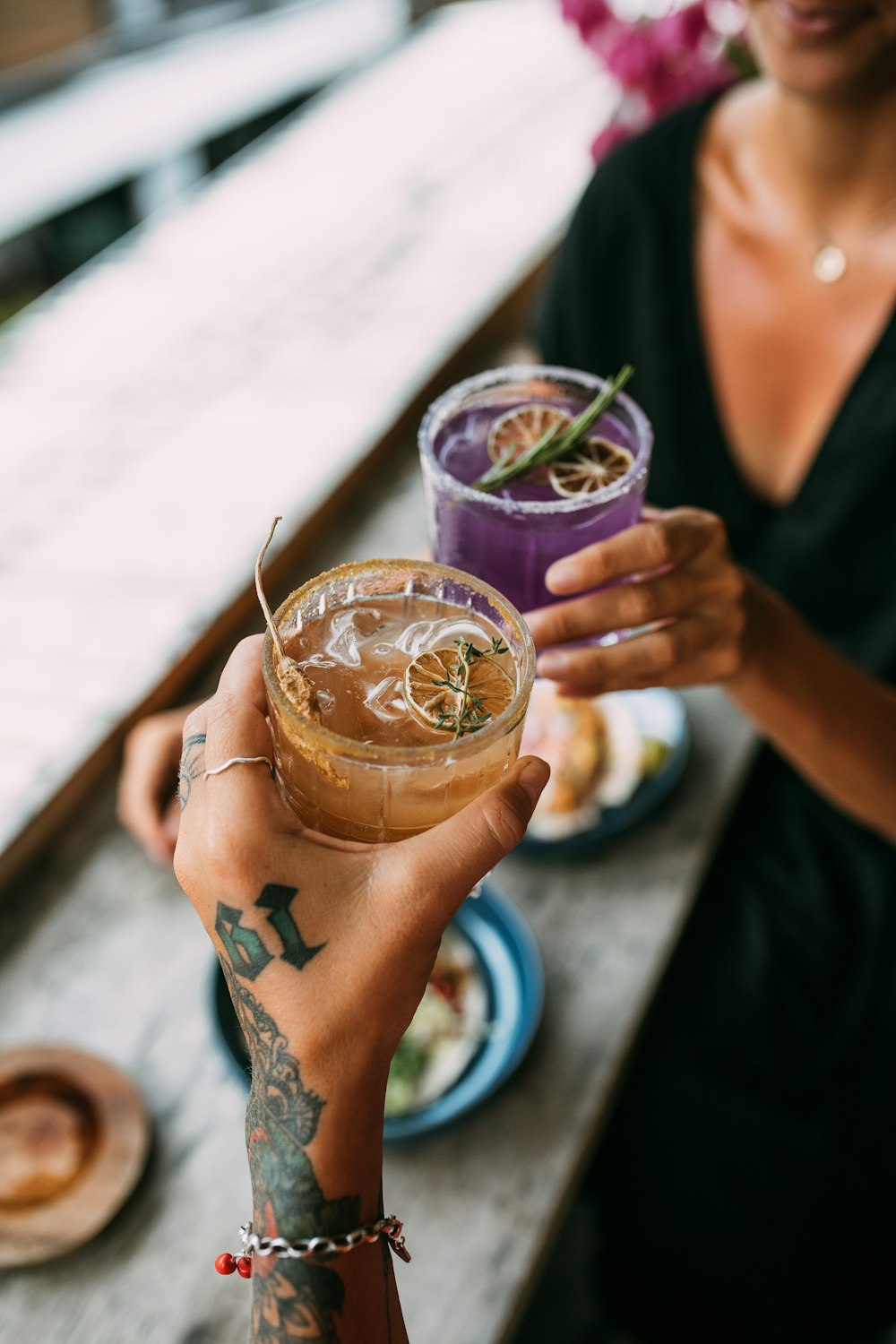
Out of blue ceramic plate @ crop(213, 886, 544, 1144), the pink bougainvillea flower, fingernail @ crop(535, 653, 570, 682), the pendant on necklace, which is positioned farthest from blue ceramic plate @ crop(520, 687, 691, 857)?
the pink bougainvillea flower

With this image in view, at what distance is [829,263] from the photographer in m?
2.11

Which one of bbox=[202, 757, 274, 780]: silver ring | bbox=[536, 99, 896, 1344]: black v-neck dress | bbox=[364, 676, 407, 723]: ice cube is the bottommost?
bbox=[536, 99, 896, 1344]: black v-neck dress

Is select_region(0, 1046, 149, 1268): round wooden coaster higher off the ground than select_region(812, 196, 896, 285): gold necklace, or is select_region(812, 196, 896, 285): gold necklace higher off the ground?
select_region(812, 196, 896, 285): gold necklace

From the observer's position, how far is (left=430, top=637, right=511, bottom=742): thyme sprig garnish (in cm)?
96

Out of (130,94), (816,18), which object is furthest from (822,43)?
(130,94)

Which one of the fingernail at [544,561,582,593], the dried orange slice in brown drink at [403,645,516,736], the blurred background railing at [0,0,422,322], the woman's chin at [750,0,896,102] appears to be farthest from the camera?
the blurred background railing at [0,0,422,322]

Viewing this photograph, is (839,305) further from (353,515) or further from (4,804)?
(4,804)

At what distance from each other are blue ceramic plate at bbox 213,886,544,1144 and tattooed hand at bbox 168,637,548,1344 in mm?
484

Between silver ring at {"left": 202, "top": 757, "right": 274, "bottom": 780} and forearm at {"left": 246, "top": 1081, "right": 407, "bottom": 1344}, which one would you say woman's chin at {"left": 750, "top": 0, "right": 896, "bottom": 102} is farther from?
forearm at {"left": 246, "top": 1081, "right": 407, "bottom": 1344}

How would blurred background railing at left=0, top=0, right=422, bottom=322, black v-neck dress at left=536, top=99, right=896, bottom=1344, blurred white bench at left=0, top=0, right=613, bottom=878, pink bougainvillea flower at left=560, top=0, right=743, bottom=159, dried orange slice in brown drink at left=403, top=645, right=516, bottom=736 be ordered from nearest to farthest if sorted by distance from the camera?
dried orange slice in brown drink at left=403, top=645, right=516, bottom=736, black v-neck dress at left=536, top=99, right=896, bottom=1344, blurred white bench at left=0, top=0, right=613, bottom=878, pink bougainvillea flower at left=560, top=0, right=743, bottom=159, blurred background railing at left=0, top=0, right=422, bottom=322

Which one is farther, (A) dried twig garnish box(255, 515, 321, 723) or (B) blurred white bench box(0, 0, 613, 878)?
(B) blurred white bench box(0, 0, 613, 878)

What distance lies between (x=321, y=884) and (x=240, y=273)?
8.08 feet

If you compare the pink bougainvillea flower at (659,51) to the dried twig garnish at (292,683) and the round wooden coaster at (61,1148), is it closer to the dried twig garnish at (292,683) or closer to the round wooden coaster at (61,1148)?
the dried twig garnish at (292,683)

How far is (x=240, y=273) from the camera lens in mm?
2967
